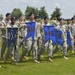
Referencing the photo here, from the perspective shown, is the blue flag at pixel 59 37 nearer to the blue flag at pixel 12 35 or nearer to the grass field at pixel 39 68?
the grass field at pixel 39 68

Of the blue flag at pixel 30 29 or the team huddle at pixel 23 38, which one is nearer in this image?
the team huddle at pixel 23 38

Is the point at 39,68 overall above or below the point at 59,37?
below

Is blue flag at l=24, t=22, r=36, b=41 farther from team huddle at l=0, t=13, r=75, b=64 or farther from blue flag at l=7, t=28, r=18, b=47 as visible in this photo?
blue flag at l=7, t=28, r=18, b=47

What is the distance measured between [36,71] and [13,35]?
210cm

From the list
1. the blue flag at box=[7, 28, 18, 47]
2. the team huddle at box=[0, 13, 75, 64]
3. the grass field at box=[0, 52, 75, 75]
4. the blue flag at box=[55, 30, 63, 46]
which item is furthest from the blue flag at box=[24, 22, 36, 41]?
the blue flag at box=[55, 30, 63, 46]

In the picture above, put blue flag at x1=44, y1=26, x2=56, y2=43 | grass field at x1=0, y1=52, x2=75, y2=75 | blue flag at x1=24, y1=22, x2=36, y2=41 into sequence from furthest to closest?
blue flag at x1=44, y1=26, x2=56, y2=43 → blue flag at x1=24, y1=22, x2=36, y2=41 → grass field at x1=0, y1=52, x2=75, y2=75

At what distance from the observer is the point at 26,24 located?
585 inches

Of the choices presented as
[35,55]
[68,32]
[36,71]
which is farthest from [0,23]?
[68,32]

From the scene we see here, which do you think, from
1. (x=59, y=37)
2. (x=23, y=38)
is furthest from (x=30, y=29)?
(x=59, y=37)

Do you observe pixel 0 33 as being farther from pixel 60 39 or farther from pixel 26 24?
pixel 60 39

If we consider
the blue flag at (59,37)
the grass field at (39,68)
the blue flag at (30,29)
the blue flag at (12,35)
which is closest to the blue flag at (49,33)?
the blue flag at (59,37)

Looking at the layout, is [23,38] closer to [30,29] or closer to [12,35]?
[30,29]

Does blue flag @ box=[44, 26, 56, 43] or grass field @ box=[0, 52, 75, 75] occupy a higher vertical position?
blue flag @ box=[44, 26, 56, 43]

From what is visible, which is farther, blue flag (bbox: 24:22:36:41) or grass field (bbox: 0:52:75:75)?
blue flag (bbox: 24:22:36:41)
